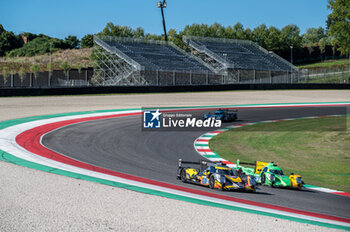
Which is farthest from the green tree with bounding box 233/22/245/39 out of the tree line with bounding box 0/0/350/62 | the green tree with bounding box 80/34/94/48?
the green tree with bounding box 80/34/94/48

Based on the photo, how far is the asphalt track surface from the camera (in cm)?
823

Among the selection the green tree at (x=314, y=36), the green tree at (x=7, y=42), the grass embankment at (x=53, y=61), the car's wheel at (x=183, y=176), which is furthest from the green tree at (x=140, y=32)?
the car's wheel at (x=183, y=176)

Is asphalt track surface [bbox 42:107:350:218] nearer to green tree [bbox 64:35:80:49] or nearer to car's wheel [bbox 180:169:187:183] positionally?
car's wheel [bbox 180:169:187:183]

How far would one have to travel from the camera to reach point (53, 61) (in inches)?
2734

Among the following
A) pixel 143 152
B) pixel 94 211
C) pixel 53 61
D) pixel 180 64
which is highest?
pixel 53 61

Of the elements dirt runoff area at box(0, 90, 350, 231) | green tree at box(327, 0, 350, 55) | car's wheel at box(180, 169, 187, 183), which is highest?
green tree at box(327, 0, 350, 55)

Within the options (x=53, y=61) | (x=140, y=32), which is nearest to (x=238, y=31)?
(x=140, y=32)

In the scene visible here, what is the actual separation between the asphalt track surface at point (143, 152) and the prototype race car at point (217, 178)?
14 centimetres

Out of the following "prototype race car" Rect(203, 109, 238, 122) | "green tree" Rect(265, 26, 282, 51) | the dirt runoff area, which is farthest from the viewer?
"green tree" Rect(265, 26, 282, 51)

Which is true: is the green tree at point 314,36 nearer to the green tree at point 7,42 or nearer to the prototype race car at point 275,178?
the green tree at point 7,42

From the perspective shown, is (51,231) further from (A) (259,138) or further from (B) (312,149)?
(A) (259,138)

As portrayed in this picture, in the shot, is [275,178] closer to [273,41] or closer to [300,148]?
[300,148]

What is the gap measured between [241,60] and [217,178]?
55.7 metres

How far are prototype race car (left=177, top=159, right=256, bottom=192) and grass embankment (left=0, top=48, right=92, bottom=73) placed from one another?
5197 centimetres
